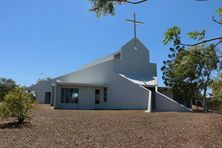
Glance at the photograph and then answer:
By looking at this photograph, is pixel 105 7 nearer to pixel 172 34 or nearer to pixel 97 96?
pixel 172 34

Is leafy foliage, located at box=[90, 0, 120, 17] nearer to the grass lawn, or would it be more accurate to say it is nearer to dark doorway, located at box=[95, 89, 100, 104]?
the grass lawn

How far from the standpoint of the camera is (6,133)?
1172cm

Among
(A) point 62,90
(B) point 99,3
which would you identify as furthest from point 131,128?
(A) point 62,90

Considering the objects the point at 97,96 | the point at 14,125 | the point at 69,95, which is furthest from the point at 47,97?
the point at 14,125

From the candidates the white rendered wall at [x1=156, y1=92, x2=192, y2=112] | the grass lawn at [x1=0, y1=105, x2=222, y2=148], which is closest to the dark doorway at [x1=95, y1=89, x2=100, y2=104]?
the white rendered wall at [x1=156, y1=92, x2=192, y2=112]

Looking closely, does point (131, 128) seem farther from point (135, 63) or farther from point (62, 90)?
point (135, 63)

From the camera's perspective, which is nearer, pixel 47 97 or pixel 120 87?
pixel 120 87

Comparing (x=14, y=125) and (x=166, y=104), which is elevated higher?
(x=166, y=104)

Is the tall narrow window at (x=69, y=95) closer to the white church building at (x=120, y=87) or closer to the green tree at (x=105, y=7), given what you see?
the white church building at (x=120, y=87)

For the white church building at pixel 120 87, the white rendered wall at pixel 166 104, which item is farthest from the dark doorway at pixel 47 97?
the white rendered wall at pixel 166 104

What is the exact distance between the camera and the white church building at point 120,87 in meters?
29.2

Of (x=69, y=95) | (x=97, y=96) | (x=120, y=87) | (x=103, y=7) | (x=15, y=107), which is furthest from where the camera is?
(x=97, y=96)

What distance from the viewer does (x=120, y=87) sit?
31.9m

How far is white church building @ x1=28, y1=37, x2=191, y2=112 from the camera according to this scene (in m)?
29.2
